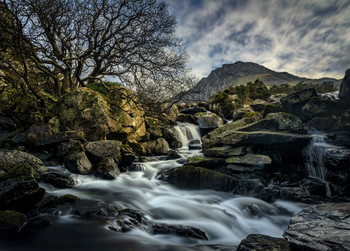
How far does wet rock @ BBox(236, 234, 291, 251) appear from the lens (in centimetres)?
261

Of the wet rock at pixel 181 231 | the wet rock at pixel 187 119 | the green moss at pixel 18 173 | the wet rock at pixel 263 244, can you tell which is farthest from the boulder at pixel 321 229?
the wet rock at pixel 187 119

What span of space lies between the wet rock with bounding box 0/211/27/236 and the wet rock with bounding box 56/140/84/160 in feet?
15.6

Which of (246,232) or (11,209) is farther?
(246,232)

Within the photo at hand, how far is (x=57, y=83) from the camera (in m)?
11.8

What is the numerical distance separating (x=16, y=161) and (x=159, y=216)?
454 centimetres

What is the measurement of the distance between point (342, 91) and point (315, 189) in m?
7.28

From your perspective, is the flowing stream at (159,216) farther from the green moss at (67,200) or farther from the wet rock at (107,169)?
the green moss at (67,200)

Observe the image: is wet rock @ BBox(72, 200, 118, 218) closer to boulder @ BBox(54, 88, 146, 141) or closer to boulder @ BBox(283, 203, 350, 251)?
boulder @ BBox(283, 203, 350, 251)

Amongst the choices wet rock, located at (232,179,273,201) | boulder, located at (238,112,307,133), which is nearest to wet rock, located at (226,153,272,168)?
wet rock, located at (232,179,273,201)

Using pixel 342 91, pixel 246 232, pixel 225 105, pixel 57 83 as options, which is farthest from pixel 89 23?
pixel 225 105

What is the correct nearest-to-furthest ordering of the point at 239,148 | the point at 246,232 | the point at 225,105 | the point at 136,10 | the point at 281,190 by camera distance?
1. the point at 246,232
2. the point at 281,190
3. the point at 239,148
4. the point at 136,10
5. the point at 225,105

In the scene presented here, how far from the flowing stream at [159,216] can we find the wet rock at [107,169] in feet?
0.91

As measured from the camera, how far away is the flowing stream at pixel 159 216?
304 centimetres

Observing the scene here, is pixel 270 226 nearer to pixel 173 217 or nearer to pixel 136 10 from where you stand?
pixel 173 217
